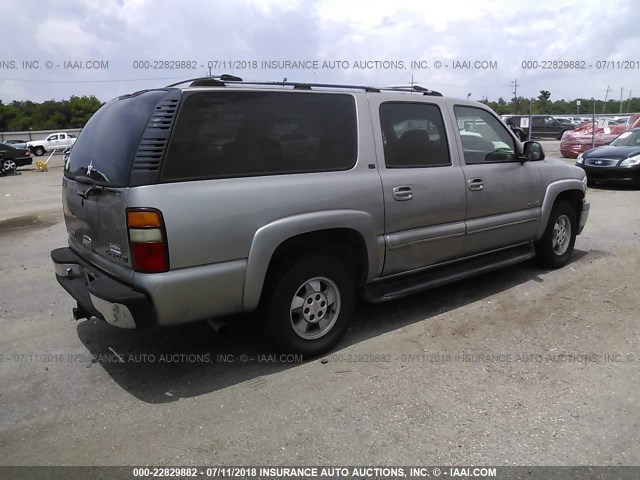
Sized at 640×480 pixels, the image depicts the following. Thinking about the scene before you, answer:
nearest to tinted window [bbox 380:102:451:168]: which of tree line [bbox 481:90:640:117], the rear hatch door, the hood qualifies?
the rear hatch door

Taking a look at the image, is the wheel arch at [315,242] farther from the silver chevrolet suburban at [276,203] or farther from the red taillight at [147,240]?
the red taillight at [147,240]

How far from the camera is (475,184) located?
183 inches

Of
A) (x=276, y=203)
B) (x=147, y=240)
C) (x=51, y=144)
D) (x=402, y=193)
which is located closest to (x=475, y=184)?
(x=402, y=193)

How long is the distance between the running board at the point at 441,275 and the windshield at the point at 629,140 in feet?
31.3

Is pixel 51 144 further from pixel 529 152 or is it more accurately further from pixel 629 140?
pixel 529 152

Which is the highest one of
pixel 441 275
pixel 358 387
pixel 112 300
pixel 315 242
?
pixel 315 242

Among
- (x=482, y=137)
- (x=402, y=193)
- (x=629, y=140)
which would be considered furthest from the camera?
(x=629, y=140)

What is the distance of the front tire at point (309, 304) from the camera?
11.7 feet

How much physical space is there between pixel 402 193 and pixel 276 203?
3.78ft

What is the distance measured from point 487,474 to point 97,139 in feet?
10.6

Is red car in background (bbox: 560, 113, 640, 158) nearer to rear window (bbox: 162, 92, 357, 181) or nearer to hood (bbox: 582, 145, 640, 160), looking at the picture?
hood (bbox: 582, 145, 640, 160)

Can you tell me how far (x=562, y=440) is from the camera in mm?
2842

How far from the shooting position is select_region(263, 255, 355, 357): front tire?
140 inches

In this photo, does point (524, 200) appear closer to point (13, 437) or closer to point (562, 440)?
point (562, 440)
